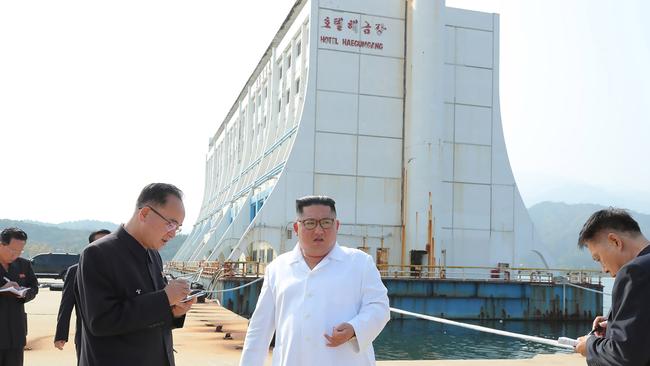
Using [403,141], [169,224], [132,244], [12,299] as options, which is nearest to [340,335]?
[169,224]

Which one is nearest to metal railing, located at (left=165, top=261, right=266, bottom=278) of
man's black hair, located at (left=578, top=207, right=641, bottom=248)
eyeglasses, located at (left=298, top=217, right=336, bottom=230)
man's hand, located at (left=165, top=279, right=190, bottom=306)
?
eyeglasses, located at (left=298, top=217, right=336, bottom=230)

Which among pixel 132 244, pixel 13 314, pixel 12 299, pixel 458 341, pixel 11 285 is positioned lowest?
pixel 458 341

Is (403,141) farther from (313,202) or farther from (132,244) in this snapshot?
(132,244)

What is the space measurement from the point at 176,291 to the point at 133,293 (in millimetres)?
219

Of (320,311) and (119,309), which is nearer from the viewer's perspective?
(119,309)

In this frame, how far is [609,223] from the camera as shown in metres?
2.89

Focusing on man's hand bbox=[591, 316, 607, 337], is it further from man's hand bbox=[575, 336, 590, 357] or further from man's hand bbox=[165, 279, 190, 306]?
man's hand bbox=[165, 279, 190, 306]

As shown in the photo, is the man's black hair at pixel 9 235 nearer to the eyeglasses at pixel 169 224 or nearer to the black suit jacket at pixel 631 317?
the eyeglasses at pixel 169 224

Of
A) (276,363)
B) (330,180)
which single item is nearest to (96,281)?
(276,363)

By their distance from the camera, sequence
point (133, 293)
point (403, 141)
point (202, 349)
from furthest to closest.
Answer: point (403, 141)
point (202, 349)
point (133, 293)

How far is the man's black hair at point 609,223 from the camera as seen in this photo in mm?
2873

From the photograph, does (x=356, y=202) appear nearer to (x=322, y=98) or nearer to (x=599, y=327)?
(x=322, y=98)

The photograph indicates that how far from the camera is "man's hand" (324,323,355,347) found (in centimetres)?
325

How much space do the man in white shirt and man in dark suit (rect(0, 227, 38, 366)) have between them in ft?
8.81
